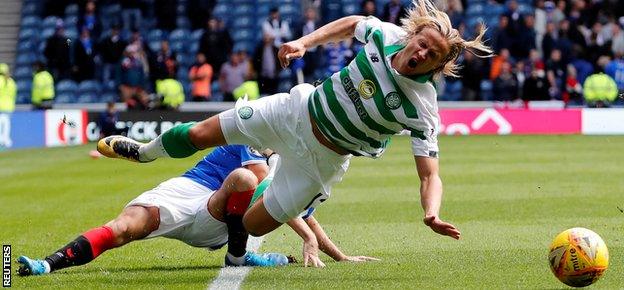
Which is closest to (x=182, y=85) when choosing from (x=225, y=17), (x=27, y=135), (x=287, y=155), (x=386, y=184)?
(x=225, y=17)

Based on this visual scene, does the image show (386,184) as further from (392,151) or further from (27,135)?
(27,135)

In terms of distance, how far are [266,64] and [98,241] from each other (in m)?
20.3

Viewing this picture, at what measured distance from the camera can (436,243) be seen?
10.2 m

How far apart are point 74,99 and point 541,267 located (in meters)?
23.3

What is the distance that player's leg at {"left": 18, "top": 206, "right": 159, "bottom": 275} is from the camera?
8.15m

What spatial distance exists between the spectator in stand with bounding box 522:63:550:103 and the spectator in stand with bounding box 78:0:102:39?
10635 millimetres

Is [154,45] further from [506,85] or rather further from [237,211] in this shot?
[237,211]

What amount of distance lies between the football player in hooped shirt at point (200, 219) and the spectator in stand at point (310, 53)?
1894cm

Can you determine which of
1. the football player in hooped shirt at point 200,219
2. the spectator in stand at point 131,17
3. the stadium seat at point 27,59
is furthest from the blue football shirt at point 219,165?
the stadium seat at point 27,59

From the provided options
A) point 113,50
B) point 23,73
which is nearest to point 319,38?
point 113,50

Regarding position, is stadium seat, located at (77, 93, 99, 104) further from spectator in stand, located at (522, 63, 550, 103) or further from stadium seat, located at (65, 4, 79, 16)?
spectator in stand, located at (522, 63, 550, 103)

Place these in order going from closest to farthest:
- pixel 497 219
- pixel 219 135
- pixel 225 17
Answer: pixel 219 135 → pixel 497 219 → pixel 225 17

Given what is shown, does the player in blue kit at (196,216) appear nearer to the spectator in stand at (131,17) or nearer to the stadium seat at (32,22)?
the spectator in stand at (131,17)

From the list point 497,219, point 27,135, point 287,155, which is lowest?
point 27,135
